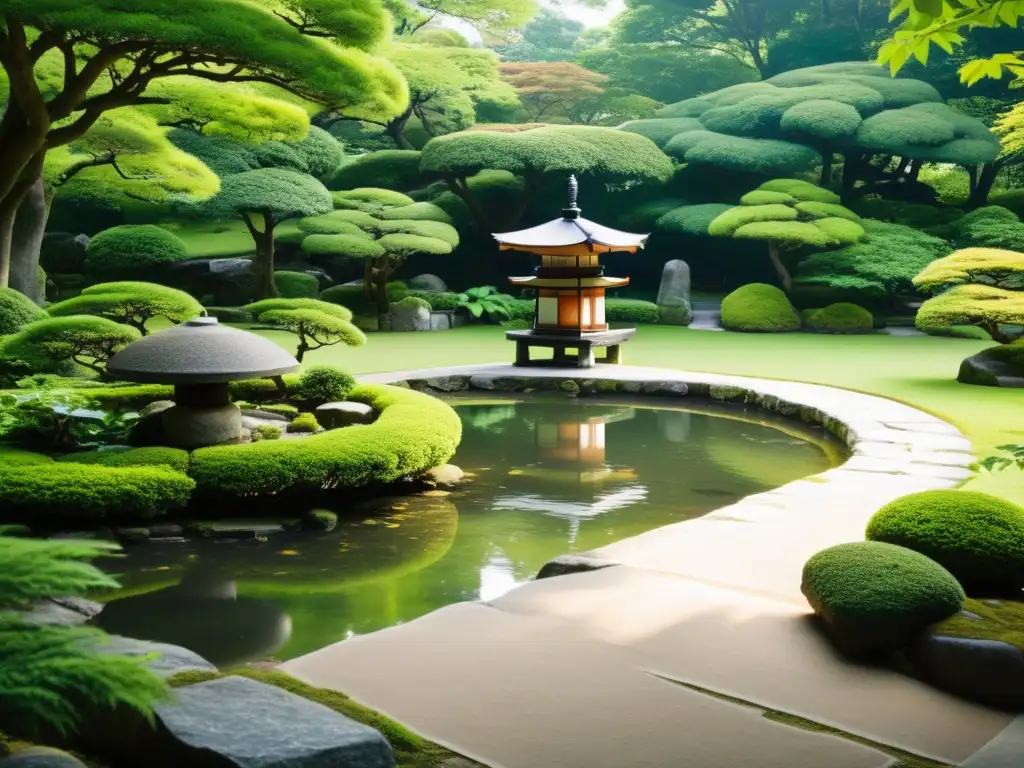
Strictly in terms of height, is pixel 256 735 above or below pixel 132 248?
below

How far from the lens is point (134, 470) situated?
19.5ft

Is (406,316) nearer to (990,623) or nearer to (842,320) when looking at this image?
(842,320)

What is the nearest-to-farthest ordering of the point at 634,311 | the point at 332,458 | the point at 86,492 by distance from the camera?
the point at 86,492 → the point at 332,458 → the point at 634,311

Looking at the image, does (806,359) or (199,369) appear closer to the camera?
(199,369)

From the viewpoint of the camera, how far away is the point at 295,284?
19.5 meters

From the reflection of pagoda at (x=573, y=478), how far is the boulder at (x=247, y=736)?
12.9 feet

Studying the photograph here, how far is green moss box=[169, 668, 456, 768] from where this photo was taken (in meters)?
2.49

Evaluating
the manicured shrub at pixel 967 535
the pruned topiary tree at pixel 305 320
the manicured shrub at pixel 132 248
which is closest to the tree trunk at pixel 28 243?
the manicured shrub at pixel 132 248

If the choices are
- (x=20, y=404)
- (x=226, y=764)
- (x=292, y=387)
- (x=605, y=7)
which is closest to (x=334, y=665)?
Answer: (x=226, y=764)

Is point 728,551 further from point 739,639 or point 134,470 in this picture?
point 134,470

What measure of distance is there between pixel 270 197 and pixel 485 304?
14.6ft

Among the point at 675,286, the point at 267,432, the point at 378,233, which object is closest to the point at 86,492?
the point at 267,432

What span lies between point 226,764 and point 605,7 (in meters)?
32.6

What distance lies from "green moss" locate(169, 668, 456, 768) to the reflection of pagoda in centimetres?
331
